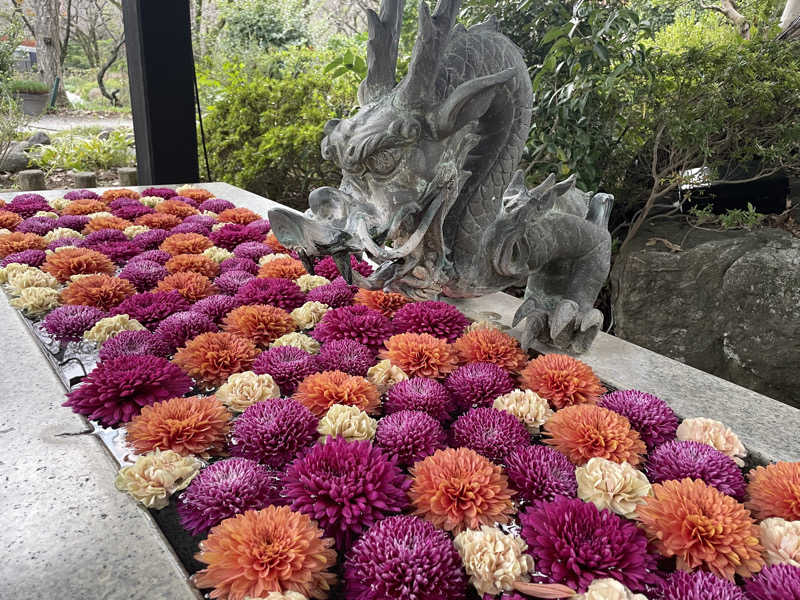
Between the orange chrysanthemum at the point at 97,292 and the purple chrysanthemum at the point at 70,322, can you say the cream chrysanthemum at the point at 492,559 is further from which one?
the orange chrysanthemum at the point at 97,292

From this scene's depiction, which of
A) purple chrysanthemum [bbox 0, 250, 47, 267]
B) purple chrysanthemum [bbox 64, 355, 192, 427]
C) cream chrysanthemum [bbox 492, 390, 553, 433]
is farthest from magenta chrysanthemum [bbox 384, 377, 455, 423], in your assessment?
purple chrysanthemum [bbox 0, 250, 47, 267]

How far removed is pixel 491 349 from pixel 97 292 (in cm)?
145

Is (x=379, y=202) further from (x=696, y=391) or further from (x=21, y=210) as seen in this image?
(x=21, y=210)

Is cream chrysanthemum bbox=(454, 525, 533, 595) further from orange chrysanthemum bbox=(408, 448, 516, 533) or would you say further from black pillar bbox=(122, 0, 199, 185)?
black pillar bbox=(122, 0, 199, 185)

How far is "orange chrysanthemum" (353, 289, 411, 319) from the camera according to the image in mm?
2160

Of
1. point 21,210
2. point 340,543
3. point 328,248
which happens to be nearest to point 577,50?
point 328,248

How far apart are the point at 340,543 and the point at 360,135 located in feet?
3.13

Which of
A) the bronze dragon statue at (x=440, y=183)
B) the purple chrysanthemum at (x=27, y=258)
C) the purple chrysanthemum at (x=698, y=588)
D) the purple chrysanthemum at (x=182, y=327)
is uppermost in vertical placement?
the bronze dragon statue at (x=440, y=183)

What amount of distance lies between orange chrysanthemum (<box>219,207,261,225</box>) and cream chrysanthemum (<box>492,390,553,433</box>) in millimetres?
2290

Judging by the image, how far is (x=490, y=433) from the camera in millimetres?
1363

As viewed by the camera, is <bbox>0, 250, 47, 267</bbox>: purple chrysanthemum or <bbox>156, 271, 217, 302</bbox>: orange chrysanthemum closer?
<bbox>156, 271, 217, 302</bbox>: orange chrysanthemum

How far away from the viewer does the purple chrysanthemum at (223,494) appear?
111 centimetres

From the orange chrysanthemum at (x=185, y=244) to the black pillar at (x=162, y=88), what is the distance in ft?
7.23

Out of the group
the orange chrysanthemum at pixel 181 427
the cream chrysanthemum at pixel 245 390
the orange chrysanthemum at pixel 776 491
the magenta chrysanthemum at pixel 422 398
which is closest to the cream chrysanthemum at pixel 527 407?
the magenta chrysanthemum at pixel 422 398
